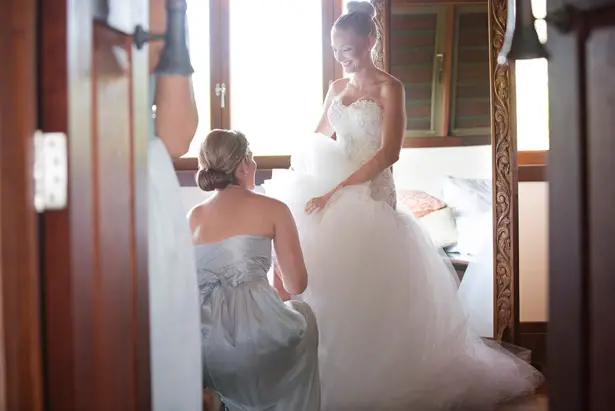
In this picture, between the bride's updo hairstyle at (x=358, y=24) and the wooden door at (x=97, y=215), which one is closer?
the wooden door at (x=97, y=215)

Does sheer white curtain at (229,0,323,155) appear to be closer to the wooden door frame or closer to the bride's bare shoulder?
the bride's bare shoulder

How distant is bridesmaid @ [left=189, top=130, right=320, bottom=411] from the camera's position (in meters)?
2.03

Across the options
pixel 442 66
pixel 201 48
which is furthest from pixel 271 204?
pixel 201 48

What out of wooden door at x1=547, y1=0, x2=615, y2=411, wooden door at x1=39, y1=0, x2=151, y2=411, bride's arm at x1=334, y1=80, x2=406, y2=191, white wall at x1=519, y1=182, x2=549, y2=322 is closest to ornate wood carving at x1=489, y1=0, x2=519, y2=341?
white wall at x1=519, y1=182, x2=549, y2=322

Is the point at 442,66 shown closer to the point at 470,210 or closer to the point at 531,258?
the point at 470,210

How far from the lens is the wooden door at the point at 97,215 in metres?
0.88

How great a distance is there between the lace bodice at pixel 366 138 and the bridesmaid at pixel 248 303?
0.80 metres

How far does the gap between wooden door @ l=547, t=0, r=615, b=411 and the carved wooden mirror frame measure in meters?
2.30

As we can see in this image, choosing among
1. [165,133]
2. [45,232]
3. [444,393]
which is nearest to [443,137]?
[444,393]

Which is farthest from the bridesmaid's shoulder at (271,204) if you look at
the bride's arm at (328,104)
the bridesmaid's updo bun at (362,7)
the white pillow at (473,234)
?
the white pillow at (473,234)

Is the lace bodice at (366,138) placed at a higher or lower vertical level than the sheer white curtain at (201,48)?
lower

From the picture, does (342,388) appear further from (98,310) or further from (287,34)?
(287,34)

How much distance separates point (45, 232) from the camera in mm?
880

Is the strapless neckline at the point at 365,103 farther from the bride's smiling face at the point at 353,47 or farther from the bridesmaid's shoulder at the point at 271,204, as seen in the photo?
the bridesmaid's shoulder at the point at 271,204
